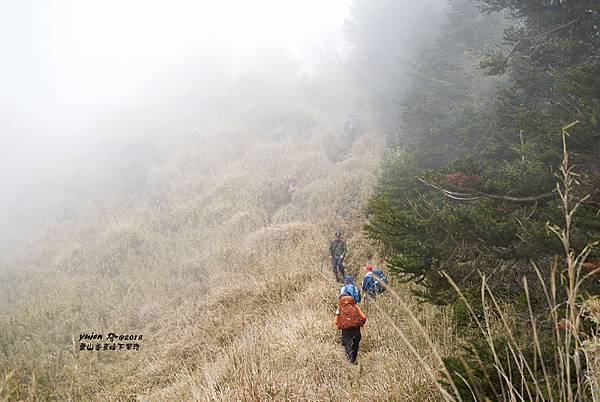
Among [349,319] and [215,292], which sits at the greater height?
[349,319]

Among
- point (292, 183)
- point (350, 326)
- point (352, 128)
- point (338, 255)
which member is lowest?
point (292, 183)

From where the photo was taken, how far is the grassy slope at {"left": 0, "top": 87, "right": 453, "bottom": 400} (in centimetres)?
491

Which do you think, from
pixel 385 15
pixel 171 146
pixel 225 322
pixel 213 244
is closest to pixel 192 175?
pixel 171 146

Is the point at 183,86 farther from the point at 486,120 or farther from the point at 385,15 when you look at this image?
the point at 486,120

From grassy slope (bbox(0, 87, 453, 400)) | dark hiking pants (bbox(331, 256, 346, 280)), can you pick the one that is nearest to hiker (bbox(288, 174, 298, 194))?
grassy slope (bbox(0, 87, 453, 400))

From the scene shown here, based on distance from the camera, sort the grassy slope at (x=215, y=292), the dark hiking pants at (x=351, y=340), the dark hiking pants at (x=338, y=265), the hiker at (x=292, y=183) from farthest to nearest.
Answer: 1. the hiker at (x=292, y=183)
2. the dark hiking pants at (x=338, y=265)
3. the dark hiking pants at (x=351, y=340)
4. the grassy slope at (x=215, y=292)

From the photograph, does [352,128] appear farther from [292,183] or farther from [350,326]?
[350,326]

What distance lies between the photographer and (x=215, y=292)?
10281mm

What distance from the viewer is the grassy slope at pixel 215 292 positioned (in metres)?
4.91

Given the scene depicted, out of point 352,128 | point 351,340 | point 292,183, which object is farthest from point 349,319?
point 352,128

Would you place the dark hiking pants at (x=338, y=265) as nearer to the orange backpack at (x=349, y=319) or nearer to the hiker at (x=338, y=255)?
the hiker at (x=338, y=255)

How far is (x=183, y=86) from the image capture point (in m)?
39.7

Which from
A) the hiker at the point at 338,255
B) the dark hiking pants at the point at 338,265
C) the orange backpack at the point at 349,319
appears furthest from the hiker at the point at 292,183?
the orange backpack at the point at 349,319

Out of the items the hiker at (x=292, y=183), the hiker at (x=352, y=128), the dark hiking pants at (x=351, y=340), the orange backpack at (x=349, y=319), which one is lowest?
the hiker at (x=292, y=183)
